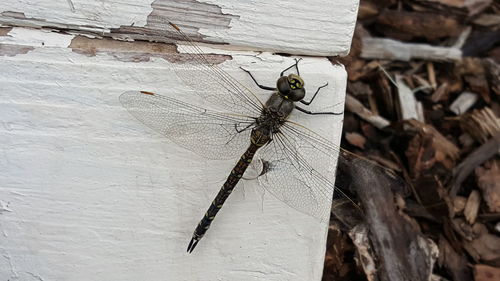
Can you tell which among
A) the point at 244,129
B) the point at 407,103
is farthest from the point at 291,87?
the point at 407,103

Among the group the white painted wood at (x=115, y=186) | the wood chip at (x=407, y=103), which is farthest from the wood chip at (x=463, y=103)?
the white painted wood at (x=115, y=186)

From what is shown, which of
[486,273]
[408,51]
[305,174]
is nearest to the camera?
[305,174]

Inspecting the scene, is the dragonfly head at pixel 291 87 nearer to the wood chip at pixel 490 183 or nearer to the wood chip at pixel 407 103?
the wood chip at pixel 407 103

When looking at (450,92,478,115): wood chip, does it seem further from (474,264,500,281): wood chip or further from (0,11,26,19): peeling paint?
(0,11,26,19): peeling paint

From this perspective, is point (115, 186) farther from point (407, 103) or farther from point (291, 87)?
point (407, 103)

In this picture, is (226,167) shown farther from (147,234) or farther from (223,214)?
(147,234)

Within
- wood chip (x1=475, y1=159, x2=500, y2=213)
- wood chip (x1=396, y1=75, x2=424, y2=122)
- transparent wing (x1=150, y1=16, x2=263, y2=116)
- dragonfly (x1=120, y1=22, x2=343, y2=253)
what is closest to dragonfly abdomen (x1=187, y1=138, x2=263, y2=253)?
dragonfly (x1=120, y1=22, x2=343, y2=253)
